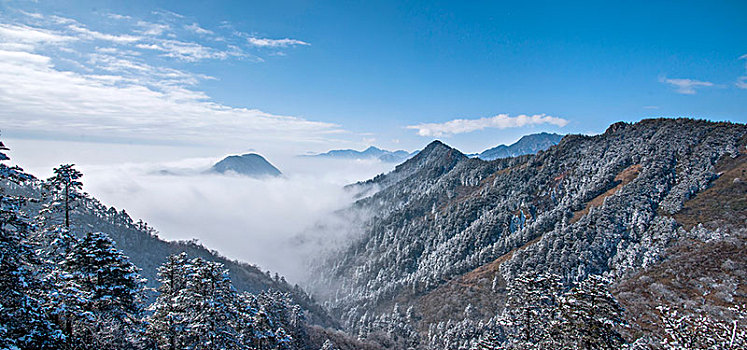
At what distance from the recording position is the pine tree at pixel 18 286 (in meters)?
15.3

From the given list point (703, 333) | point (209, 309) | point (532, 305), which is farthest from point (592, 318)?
point (209, 309)

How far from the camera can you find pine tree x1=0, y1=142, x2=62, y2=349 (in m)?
15.3

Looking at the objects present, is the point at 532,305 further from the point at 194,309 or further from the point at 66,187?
the point at 66,187

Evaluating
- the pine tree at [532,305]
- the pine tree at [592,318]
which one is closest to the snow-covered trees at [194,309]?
the pine tree at [532,305]

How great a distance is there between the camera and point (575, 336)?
76.1 ft

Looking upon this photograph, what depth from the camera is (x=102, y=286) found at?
22344mm

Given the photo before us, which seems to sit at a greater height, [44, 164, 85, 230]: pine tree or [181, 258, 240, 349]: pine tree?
[44, 164, 85, 230]: pine tree

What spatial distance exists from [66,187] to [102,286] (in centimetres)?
677

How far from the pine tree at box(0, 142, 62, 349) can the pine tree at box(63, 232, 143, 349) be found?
15.0ft

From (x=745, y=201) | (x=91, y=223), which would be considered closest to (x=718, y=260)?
(x=745, y=201)

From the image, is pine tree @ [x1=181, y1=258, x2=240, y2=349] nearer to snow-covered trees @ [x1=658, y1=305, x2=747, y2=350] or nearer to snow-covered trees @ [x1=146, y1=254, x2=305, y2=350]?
snow-covered trees @ [x1=146, y1=254, x2=305, y2=350]

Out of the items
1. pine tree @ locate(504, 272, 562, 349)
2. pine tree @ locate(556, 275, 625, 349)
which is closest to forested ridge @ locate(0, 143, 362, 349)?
pine tree @ locate(504, 272, 562, 349)

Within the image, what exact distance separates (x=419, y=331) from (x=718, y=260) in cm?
12550

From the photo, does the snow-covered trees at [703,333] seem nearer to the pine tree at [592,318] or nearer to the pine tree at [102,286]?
the pine tree at [592,318]
